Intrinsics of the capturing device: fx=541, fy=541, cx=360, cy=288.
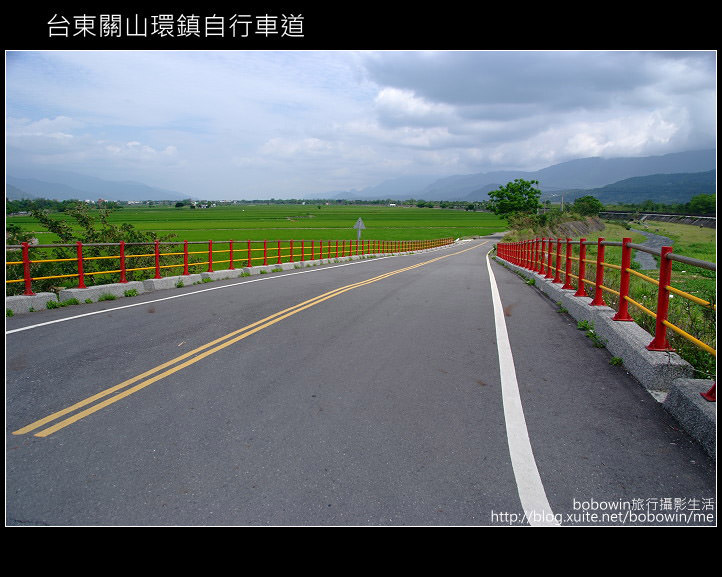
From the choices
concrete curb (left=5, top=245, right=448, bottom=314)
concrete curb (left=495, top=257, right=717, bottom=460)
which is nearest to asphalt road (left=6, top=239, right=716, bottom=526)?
concrete curb (left=495, top=257, right=717, bottom=460)

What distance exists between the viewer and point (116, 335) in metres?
9.02

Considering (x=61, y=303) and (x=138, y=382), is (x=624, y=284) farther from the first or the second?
(x=61, y=303)

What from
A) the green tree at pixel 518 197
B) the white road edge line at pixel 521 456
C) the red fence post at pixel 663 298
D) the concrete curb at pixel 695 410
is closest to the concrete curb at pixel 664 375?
the concrete curb at pixel 695 410

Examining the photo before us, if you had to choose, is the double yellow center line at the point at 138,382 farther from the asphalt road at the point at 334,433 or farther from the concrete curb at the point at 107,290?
the concrete curb at the point at 107,290

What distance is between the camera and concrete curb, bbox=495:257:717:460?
15.1 feet

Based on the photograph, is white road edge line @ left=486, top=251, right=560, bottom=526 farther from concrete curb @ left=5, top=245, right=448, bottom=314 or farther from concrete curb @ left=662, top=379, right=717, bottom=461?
concrete curb @ left=5, top=245, right=448, bottom=314

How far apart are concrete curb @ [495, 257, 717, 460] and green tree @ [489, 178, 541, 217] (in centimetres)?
13031

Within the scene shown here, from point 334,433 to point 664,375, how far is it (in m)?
3.69

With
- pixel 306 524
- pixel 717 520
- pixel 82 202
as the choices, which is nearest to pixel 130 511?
pixel 306 524

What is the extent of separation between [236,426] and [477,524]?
2.46m

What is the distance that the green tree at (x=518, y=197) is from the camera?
440ft

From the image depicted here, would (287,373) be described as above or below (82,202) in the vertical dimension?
below

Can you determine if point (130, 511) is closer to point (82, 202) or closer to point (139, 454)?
point (139, 454)

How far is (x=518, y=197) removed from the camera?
13638 centimetres
